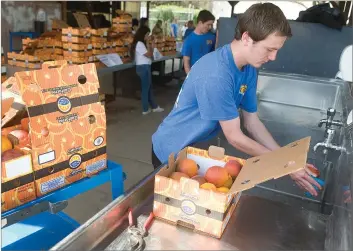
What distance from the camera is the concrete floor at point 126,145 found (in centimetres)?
286

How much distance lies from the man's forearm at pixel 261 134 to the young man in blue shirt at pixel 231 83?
Answer: 0.20 metres

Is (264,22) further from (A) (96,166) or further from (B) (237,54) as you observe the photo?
(A) (96,166)

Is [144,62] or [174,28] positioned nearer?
[144,62]

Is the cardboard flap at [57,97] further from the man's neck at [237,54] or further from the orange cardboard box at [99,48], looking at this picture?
the orange cardboard box at [99,48]

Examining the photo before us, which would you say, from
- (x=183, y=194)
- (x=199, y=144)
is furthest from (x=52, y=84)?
(x=199, y=144)

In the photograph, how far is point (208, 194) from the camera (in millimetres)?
942

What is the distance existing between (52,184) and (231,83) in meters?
0.80

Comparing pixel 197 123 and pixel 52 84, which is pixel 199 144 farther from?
pixel 52 84

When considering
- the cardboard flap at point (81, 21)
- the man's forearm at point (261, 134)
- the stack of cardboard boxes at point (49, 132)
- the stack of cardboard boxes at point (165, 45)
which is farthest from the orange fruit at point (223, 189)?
the stack of cardboard boxes at point (165, 45)

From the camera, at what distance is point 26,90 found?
1083 millimetres

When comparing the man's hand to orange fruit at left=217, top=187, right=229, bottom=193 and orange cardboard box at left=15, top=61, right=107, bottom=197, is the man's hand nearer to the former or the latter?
orange fruit at left=217, top=187, right=229, bottom=193

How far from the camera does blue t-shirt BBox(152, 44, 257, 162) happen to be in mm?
1358

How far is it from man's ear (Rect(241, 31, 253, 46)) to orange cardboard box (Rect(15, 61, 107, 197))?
2.05 ft

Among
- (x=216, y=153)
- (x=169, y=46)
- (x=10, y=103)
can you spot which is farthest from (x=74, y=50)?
(x=216, y=153)
